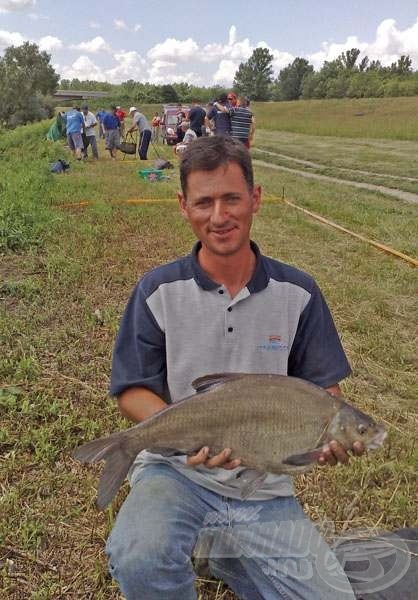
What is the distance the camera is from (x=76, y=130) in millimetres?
17438

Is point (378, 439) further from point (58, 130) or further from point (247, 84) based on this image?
point (247, 84)

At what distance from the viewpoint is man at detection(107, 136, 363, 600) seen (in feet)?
6.20

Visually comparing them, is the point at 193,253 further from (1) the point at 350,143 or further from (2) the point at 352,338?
(1) the point at 350,143

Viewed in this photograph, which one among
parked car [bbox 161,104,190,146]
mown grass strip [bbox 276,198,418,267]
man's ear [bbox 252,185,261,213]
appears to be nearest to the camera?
man's ear [bbox 252,185,261,213]

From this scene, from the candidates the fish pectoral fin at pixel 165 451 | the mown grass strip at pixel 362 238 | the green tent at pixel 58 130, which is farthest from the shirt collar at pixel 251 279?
the green tent at pixel 58 130

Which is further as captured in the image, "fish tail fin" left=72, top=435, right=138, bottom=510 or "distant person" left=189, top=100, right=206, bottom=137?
"distant person" left=189, top=100, right=206, bottom=137

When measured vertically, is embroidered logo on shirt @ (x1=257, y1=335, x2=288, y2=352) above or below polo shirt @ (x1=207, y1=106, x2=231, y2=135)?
below

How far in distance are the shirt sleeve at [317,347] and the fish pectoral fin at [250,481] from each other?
1.52ft

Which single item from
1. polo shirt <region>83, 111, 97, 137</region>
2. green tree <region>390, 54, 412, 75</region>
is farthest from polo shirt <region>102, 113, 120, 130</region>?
green tree <region>390, 54, 412, 75</region>

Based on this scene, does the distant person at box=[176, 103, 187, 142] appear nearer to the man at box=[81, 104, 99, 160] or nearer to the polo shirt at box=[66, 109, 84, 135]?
the man at box=[81, 104, 99, 160]

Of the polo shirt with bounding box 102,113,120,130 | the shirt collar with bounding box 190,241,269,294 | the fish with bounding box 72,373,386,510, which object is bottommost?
the fish with bounding box 72,373,386,510

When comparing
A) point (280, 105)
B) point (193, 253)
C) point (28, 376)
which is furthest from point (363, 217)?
point (280, 105)

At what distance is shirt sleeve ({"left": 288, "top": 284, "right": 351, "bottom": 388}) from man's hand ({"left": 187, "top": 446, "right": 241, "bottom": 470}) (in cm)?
52

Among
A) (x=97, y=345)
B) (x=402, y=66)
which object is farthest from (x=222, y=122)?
(x=402, y=66)
